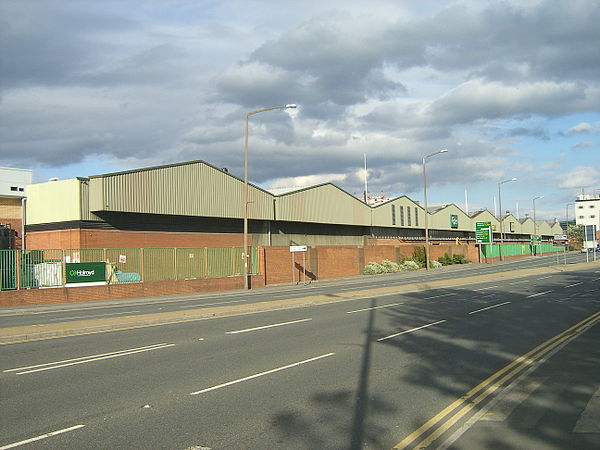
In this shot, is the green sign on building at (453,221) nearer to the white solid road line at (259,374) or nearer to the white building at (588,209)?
the white solid road line at (259,374)

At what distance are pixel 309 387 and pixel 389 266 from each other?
5095 cm

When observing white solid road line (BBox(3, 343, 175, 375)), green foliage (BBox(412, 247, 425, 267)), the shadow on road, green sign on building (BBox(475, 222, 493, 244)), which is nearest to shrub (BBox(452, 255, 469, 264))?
green sign on building (BBox(475, 222, 493, 244))

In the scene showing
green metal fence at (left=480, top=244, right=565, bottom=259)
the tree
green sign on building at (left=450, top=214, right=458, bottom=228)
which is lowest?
green metal fence at (left=480, top=244, right=565, bottom=259)

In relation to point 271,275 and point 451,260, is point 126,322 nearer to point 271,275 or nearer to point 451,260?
point 271,275

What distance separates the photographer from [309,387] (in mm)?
8742

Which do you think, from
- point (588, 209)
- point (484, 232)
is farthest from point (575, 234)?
point (484, 232)

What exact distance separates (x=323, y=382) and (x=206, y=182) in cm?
3667

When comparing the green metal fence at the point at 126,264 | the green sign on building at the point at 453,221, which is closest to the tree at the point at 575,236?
the green sign on building at the point at 453,221

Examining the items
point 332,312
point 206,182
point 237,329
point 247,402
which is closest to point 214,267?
point 206,182

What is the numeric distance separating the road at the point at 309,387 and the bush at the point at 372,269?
39828 mm

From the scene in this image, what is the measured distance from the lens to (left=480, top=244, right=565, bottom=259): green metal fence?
8325 cm

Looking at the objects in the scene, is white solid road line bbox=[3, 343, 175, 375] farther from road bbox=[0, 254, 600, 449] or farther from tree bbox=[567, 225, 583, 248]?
tree bbox=[567, 225, 583, 248]

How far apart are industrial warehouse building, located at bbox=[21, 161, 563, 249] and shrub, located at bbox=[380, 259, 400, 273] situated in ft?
18.4

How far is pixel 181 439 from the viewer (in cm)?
632
